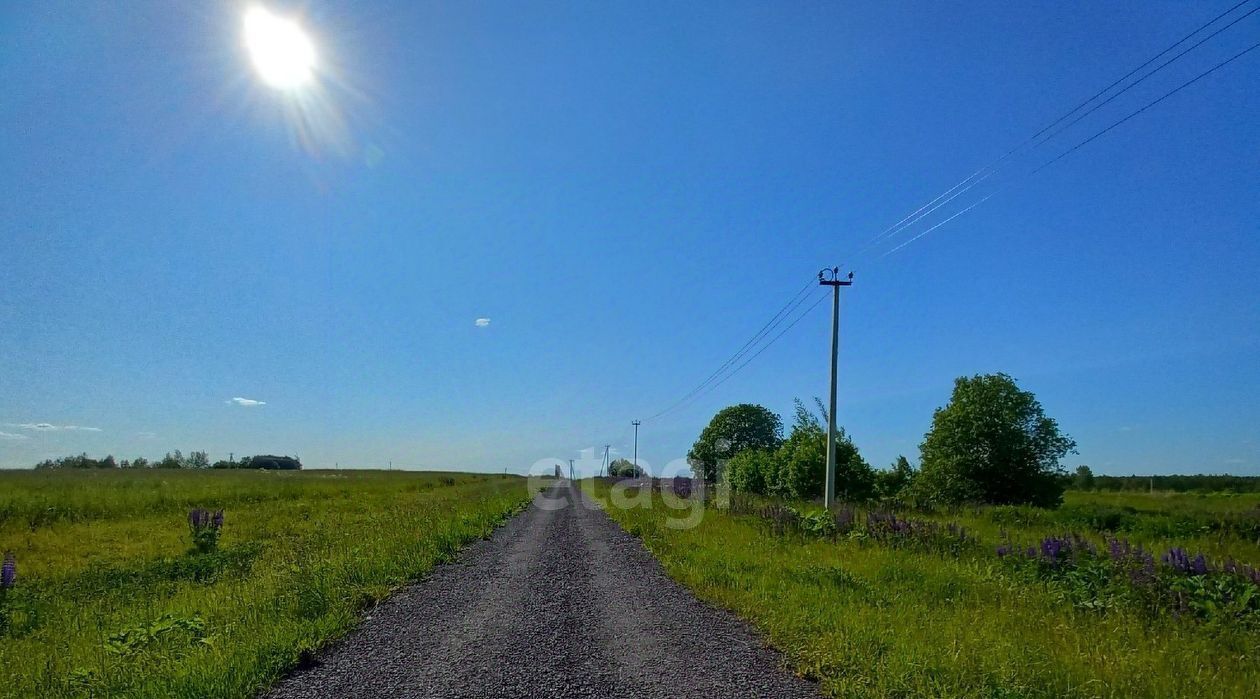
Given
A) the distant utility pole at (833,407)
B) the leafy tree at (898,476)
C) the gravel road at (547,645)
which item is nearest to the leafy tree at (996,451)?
the leafy tree at (898,476)

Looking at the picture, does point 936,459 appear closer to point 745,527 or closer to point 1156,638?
point 745,527

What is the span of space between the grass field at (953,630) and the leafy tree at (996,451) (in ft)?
91.2

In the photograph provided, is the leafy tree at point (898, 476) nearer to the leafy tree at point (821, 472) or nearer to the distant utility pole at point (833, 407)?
the leafy tree at point (821, 472)

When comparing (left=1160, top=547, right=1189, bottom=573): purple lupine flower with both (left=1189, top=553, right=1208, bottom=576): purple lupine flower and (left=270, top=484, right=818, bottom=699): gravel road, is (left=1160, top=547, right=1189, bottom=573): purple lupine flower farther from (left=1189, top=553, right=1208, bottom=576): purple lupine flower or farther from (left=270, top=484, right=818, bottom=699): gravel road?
(left=270, top=484, right=818, bottom=699): gravel road

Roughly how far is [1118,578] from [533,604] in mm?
8214

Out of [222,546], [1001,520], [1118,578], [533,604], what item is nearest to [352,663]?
[533,604]

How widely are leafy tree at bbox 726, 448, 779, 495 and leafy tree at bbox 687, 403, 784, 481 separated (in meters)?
23.1

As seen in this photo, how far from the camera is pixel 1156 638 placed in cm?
685

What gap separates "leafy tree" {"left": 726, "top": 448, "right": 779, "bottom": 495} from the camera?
35812 millimetres

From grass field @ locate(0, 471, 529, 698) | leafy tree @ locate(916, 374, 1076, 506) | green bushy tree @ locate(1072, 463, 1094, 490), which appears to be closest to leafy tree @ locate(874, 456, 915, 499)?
leafy tree @ locate(916, 374, 1076, 506)

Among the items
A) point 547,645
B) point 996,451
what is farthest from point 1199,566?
point 996,451

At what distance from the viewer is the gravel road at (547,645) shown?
5.67 m

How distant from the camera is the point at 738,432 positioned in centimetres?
7350

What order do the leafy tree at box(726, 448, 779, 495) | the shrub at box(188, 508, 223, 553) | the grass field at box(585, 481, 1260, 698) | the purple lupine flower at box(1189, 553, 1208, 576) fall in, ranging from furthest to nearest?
1. the leafy tree at box(726, 448, 779, 495)
2. the shrub at box(188, 508, 223, 553)
3. the purple lupine flower at box(1189, 553, 1208, 576)
4. the grass field at box(585, 481, 1260, 698)
